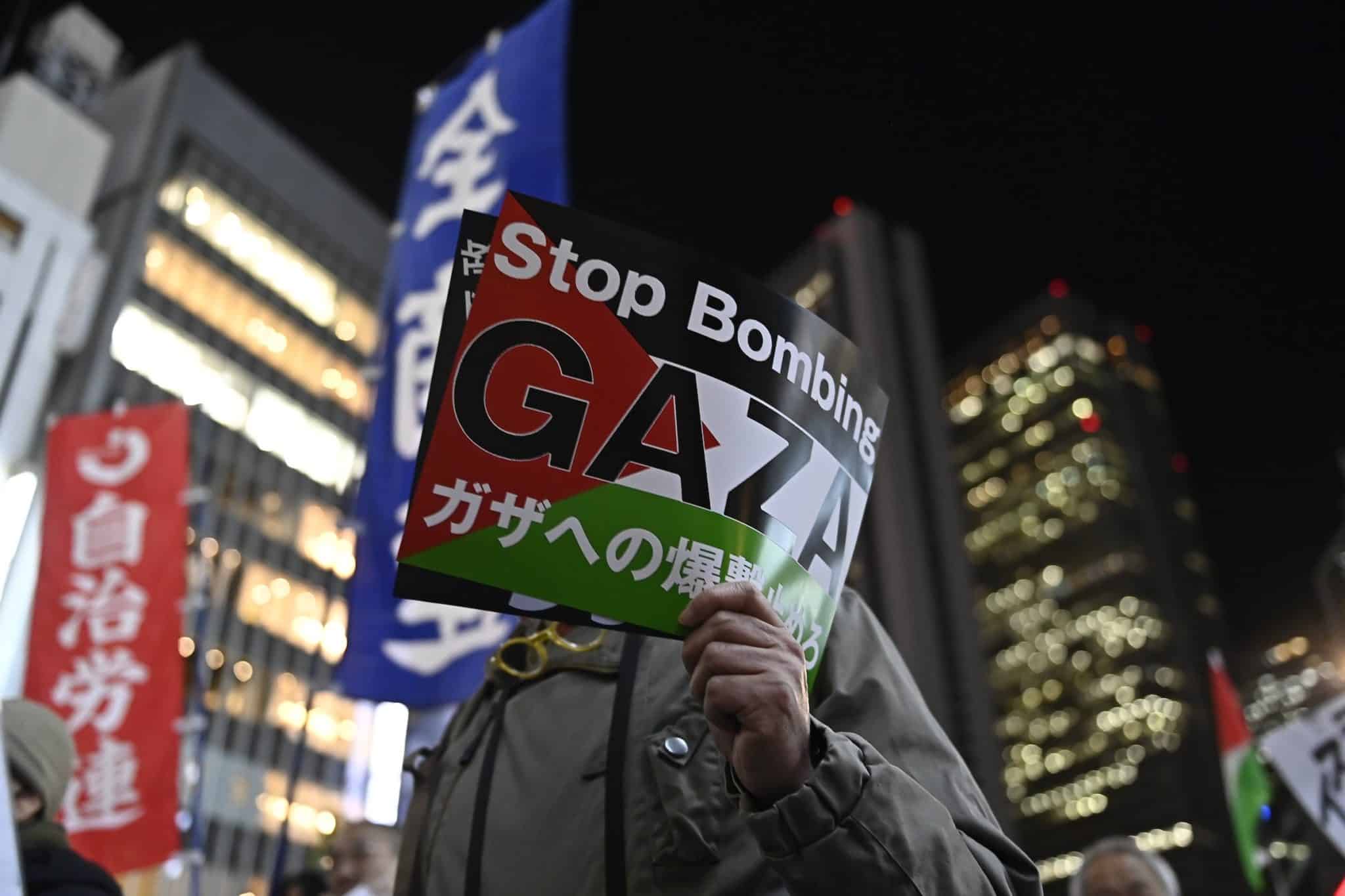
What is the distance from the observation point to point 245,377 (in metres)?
48.9

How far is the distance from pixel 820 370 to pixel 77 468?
10.1 metres

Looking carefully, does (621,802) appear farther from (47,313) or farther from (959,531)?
(959,531)

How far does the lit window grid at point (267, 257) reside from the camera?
48469 mm

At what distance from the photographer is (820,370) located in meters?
1.77

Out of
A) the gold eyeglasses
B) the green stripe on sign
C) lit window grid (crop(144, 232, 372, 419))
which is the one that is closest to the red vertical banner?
the gold eyeglasses

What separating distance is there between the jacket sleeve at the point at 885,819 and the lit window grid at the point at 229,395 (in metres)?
43.6

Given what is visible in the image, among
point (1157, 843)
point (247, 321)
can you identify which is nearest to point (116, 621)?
point (247, 321)

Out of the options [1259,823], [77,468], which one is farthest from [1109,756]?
[77,468]

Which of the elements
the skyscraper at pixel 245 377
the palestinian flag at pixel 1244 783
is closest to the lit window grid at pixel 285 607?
the skyscraper at pixel 245 377

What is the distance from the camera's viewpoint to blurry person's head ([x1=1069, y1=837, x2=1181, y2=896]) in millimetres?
4559

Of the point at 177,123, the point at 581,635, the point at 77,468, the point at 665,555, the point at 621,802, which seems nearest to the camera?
the point at 665,555

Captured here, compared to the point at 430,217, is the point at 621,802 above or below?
below

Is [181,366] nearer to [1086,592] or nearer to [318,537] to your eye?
[318,537]

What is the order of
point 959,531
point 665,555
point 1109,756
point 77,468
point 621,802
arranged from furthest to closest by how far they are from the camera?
1. point 1109,756
2. point 959,531
3. point 77,468
4. point 621,802
5. point 665,555
